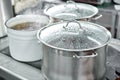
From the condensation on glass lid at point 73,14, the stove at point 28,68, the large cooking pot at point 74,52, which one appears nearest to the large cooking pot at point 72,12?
the condensation on glass lid at point 73,14

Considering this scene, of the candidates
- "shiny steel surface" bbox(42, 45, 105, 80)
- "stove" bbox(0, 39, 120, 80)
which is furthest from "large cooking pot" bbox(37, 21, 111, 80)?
"stove" bbox(0, 39, 120, 80)

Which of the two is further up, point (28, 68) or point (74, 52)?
point (74, 52)

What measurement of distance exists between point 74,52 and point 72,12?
0.46 metres

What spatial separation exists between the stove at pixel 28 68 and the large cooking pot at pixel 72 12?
9.6 inches

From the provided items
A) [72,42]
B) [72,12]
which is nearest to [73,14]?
[72,12]

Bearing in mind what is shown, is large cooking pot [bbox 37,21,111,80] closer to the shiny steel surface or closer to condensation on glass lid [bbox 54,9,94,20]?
the shiny steel surface

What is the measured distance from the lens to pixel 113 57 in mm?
1092

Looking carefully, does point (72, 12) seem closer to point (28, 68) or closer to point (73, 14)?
point (73, 14)

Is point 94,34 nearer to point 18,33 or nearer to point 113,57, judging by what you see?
point 113,57

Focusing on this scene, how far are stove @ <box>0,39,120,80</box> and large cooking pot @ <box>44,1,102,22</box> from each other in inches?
9.6

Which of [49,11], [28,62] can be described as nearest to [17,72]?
[28,62]

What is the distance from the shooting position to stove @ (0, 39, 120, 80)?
0.97 meters

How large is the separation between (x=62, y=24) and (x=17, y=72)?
345mm

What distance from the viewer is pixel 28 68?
103 centimetres
